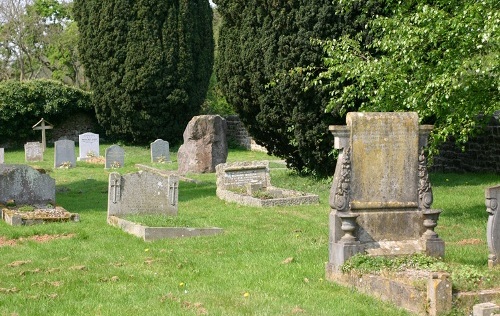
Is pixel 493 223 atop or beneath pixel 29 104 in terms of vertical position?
beneath

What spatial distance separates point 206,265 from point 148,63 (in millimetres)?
25717

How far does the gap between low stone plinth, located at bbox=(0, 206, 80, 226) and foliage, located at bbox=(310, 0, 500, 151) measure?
551 cm

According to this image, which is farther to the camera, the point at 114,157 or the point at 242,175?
the point at 114,157

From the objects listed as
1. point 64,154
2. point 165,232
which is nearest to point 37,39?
point 64,154

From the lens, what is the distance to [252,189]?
61.3 feet

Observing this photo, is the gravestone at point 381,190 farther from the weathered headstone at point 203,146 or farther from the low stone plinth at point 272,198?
the weathered headstone at point 203,146

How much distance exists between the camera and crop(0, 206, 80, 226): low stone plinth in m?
14.6

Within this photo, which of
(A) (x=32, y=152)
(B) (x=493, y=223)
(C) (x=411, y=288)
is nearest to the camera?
(C) (x=411, y=288)

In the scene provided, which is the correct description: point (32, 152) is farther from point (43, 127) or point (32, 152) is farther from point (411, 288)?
point (411, 288)

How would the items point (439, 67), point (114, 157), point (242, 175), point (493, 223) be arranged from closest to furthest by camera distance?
point (493, 223), point (439, 67), point (242, 175), point (114, 157)

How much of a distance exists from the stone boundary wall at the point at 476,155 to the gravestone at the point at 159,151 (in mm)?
10323

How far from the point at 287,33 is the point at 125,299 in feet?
42.2

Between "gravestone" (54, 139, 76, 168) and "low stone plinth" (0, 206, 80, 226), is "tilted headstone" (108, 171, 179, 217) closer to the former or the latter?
"low stone plinth" (0, 206, 80, 226)

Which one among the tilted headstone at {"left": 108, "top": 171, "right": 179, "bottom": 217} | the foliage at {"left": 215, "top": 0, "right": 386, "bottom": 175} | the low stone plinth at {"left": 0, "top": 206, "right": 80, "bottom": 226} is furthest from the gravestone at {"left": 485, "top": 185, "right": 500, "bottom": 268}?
the foliage at {"left": 215, "top": 0, "right": 386, "bottom": 175}
